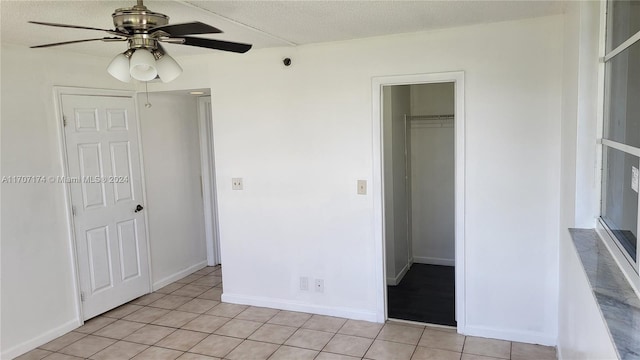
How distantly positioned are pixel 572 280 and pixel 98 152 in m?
3.71

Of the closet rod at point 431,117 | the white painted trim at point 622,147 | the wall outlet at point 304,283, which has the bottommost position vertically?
the wall outlet at point 304,283

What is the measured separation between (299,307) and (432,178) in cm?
220

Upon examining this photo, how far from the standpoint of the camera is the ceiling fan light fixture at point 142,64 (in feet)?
6.84

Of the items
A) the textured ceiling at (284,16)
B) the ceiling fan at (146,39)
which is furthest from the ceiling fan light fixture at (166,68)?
the textured ceiling at (284,16)

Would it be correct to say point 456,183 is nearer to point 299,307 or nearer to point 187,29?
point 299,307

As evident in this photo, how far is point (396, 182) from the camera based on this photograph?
15.4ft

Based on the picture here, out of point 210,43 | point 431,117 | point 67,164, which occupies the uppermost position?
point 210,43

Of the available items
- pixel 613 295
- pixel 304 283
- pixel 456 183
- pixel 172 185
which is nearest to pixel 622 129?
pixel 613 295

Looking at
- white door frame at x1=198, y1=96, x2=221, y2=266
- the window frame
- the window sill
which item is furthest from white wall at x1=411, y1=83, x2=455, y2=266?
the window sill

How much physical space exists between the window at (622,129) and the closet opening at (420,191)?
92.6 inches

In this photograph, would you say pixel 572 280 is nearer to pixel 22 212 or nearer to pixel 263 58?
pixel 263 58

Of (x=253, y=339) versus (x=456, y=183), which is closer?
(x=456, y=183)

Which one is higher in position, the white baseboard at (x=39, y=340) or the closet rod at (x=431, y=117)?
the closet rod at (x=431, y=117)

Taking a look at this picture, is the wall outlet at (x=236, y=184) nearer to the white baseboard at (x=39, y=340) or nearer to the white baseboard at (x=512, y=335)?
the white baseboard at (x=39, y=340)
